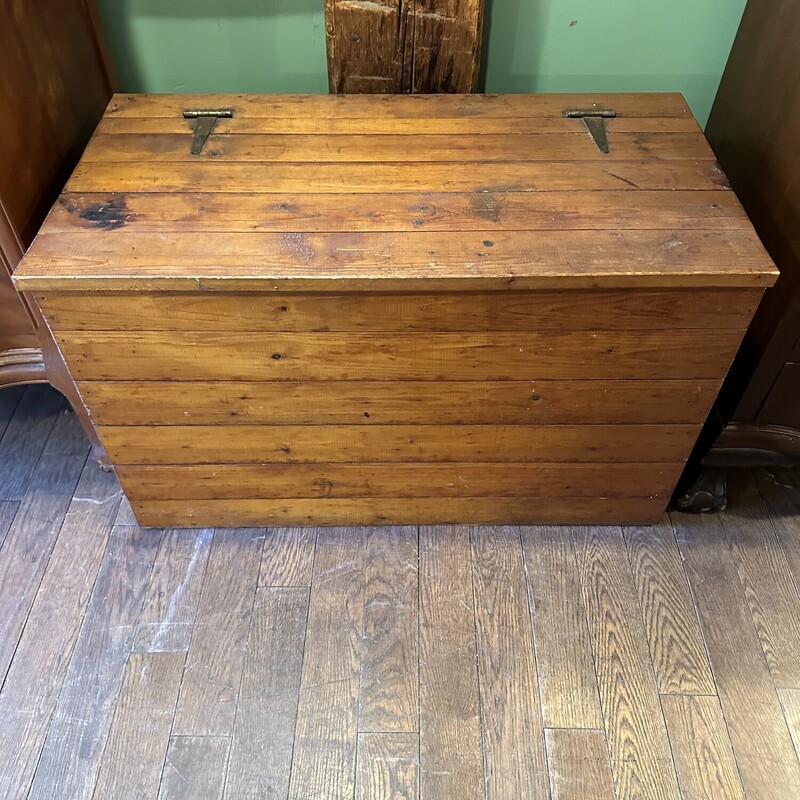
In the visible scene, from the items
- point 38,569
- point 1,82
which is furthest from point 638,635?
point 1,82

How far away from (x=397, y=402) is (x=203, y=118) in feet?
1.93

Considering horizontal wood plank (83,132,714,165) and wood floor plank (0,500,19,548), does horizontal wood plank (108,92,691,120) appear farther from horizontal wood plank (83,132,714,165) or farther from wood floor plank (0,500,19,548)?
wood floor plank (0,500,19,548)

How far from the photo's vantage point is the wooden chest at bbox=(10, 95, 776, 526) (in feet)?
3.50

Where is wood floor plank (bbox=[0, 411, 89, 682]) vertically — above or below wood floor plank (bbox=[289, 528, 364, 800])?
below

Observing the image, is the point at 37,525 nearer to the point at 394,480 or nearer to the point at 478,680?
the point at 394,480

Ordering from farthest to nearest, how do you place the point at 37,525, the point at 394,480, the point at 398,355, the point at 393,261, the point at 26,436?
the point at 26,436 < the point at 37,525 < the point at 394,480 < the point at 398,355 < the point at 393,261

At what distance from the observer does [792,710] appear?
1231 millimetres

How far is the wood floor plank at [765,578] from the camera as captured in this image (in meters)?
1.29

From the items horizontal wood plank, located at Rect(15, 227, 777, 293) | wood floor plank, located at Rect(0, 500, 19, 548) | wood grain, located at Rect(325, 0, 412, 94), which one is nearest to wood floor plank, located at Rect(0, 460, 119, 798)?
wood floor plank, located at Rect(0, 500, 19, 548)

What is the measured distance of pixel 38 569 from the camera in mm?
1402

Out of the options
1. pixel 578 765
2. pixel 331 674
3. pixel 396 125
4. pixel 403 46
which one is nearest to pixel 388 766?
pixel 331 674

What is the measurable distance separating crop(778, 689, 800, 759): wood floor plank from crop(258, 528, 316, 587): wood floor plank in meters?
0.82

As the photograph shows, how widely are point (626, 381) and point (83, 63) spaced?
109 centimetres

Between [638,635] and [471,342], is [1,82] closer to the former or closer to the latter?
[471,342]
